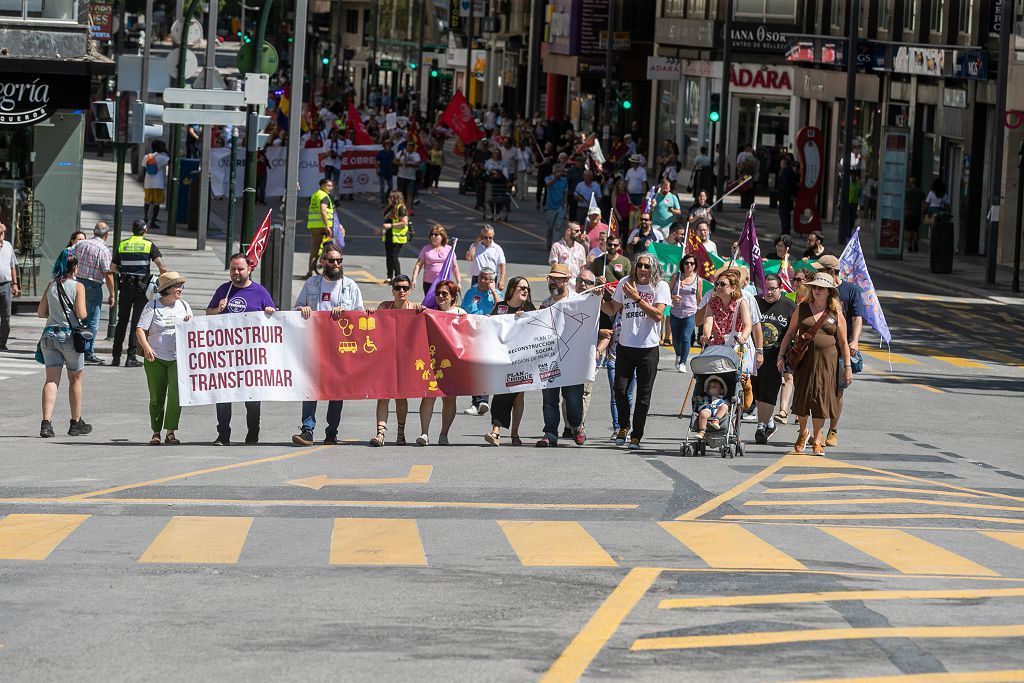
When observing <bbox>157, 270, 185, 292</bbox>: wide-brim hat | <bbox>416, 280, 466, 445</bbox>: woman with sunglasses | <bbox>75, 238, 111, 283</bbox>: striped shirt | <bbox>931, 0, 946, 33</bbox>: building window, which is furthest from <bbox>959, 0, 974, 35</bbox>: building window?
<bbox>157, 270, 185, 292</bbox>: wide-brim hat

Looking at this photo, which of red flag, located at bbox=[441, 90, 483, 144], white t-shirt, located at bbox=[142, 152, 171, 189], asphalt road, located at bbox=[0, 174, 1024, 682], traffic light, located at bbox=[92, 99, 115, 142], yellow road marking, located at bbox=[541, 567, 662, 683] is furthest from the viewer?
red flag, located at bbox=[441, 90, 483, 144]

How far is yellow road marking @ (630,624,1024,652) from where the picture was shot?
9508mm

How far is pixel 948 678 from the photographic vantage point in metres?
8.85

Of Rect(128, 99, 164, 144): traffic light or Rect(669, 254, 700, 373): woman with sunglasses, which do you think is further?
Rect(128, 99, 164, 144): traffic light

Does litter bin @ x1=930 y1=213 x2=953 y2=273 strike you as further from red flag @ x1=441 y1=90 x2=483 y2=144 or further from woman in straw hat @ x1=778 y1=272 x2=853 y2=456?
woman in straw hat @ x1=778 y1=272 x2=853 y2=456

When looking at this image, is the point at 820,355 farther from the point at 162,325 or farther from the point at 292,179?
the point at 292,179

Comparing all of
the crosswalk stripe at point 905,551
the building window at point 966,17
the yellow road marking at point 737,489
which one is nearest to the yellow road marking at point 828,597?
the crosswalk stripe at point 905,551

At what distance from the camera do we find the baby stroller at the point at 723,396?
16.7 meters

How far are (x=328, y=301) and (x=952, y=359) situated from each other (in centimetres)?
1238


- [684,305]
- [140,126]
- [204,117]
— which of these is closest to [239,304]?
[684,305]

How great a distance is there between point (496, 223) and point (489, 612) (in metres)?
36.4

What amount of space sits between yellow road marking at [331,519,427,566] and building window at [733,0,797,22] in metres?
52.9

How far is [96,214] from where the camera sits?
138 feet

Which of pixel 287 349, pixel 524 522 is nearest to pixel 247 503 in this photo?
pixel 524 522
